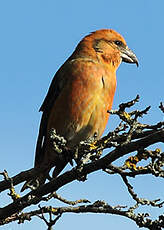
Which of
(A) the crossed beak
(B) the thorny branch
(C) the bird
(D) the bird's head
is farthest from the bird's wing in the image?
(B) the thorny branch

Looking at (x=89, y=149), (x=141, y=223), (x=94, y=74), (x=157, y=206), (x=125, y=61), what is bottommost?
(x=141, y=223)

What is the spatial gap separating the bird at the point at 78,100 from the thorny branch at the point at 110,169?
182 cm

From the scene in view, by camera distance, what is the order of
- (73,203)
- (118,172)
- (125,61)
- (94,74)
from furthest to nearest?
1. (125,61)
2. (94,74)
3. (73,203)
4. (118,172)

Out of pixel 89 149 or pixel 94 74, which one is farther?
pixel 94 74

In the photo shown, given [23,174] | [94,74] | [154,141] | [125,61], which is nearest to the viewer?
[154,141]

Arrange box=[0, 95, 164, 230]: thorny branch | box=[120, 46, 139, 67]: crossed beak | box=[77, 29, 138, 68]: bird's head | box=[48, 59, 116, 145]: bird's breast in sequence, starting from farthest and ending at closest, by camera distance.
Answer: box=[120, 46, 139, 67]: crossed beak → box=[77, 29, 138, 68]: bird's head → box=[48, 59, 116, 145]: bird's breast → box=[0, 95, 164, 230]: thorny branch

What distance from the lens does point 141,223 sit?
347cm

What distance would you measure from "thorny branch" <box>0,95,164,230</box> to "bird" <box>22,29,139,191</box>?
1817 millimetres

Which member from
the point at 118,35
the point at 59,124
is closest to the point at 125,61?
the point at 118,35

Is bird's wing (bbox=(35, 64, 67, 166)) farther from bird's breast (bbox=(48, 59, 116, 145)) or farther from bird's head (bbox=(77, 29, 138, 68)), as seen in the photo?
bird's head (bbox=(77, 29, 138, 68))

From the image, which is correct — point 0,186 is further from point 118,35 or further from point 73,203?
point 118,35

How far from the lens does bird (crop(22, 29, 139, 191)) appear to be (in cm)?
601

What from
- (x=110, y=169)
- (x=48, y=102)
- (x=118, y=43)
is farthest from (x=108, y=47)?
(x=110, y=169)

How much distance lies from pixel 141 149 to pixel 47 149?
3.40 m
